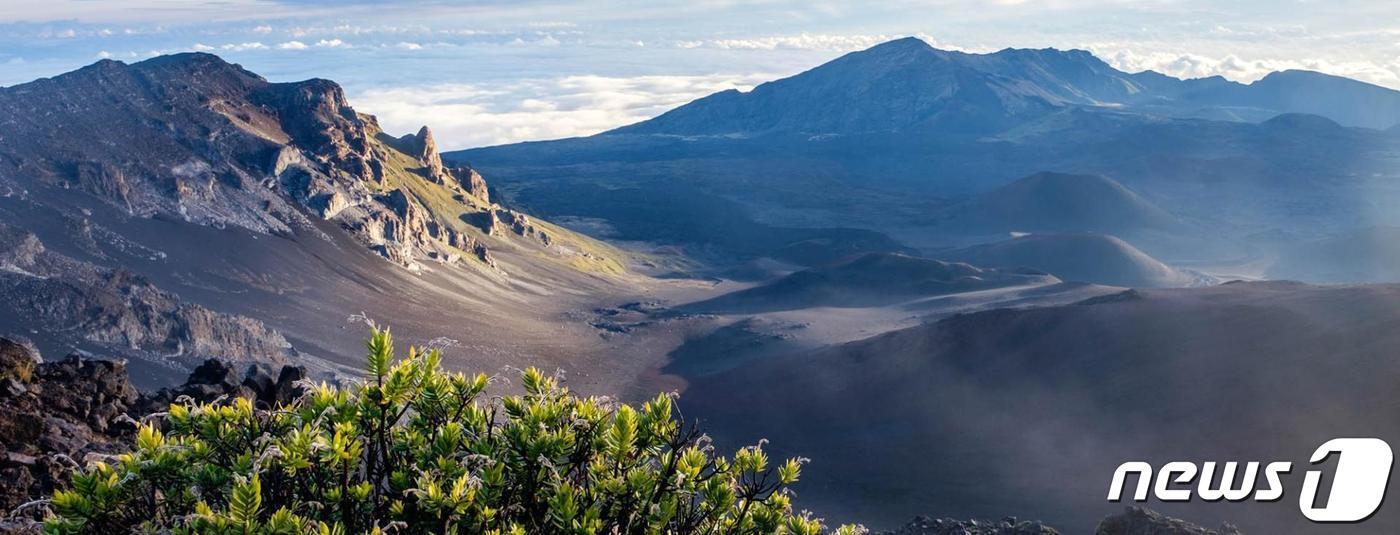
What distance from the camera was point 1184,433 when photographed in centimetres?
3412

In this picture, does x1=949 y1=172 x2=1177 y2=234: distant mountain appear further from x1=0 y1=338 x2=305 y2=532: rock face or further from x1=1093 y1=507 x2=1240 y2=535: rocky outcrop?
x1=0 y1=338 x2=305 y2=532: rock face

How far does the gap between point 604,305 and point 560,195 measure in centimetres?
9334

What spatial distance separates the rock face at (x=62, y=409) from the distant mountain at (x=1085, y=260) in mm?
94223

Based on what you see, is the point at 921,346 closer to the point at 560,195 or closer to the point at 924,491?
the point at 924,491

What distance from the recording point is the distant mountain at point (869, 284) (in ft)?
285

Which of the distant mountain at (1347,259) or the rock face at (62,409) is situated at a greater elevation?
the rock face at (62,409)

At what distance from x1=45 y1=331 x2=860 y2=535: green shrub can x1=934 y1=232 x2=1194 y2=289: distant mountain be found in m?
101

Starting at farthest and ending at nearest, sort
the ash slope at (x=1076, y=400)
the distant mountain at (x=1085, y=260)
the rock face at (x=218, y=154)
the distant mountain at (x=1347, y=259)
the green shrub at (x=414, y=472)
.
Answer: the distant mountain at (x=1347, y=259) → the distant mountain at (x=1085, y=260) → the rock face at (x=218, y=154) → the ash slope at (x=1076, y=400) → the green shrub at (x=414, y=472)

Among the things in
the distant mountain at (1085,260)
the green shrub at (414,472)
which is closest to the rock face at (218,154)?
the distant mountain at (1085,260)

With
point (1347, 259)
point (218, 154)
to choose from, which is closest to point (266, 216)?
point (218, 154)

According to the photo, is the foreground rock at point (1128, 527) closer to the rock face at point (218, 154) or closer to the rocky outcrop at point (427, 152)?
the rock face at point (218, 154)

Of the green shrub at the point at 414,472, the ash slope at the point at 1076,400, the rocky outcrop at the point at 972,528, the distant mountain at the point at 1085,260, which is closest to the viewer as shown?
the green shrub at the point at 414,472

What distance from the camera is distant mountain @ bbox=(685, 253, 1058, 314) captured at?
87000 millimetres

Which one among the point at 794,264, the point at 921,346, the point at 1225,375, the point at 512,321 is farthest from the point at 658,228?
the point at 1225,375
